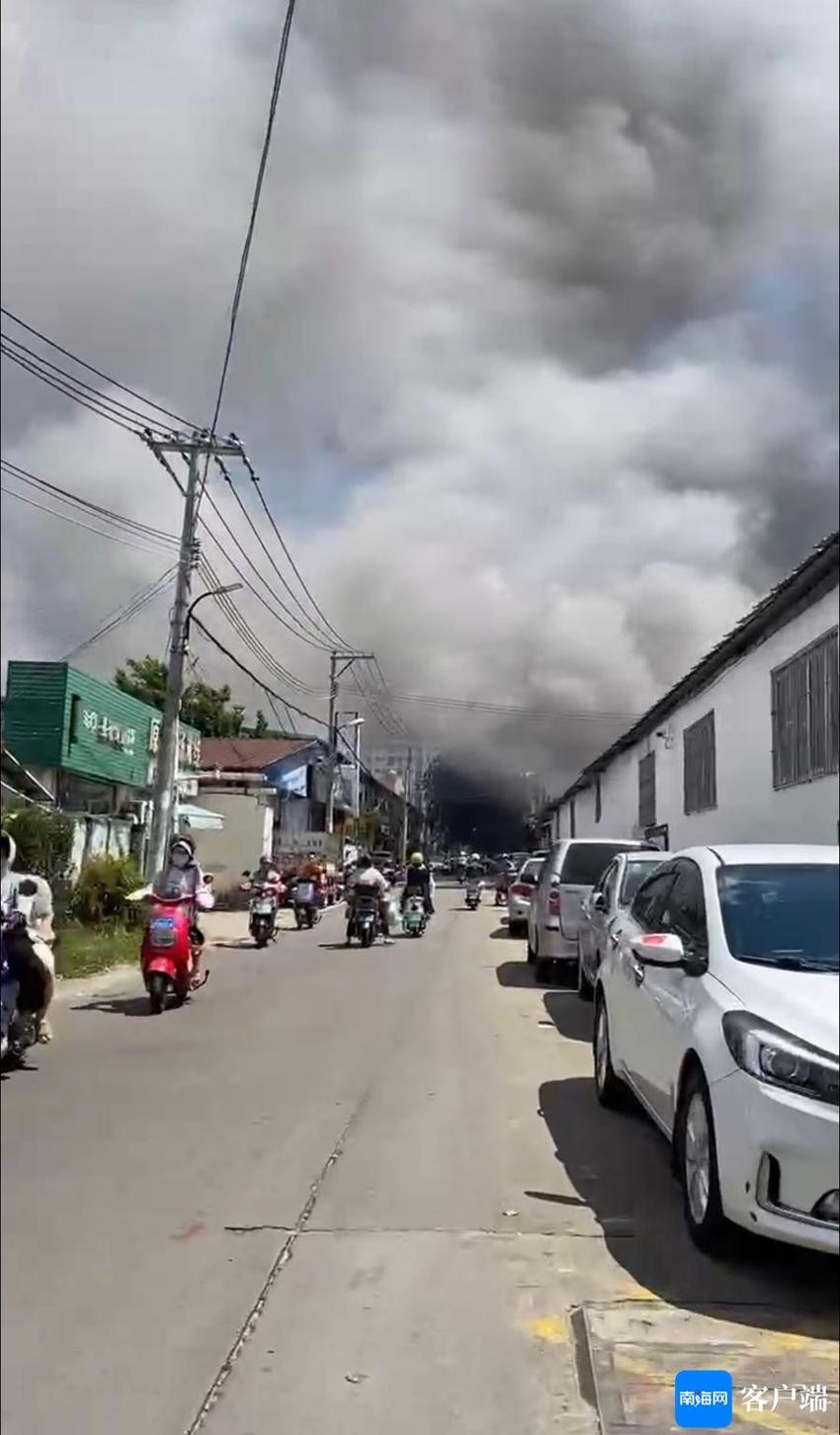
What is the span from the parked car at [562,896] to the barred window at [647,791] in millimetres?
7540

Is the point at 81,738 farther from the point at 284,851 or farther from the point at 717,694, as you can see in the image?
the point at 717,694

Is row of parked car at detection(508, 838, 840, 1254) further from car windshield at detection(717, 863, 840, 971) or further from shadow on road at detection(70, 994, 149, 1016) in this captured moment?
shadow on road at detection(70, 994, 149, 1016)

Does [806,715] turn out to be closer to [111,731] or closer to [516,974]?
[516,974]

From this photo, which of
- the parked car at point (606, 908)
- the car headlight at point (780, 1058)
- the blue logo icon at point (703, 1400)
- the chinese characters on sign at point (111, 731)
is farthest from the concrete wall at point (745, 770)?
the chinese characters on sign at point (111, 731)

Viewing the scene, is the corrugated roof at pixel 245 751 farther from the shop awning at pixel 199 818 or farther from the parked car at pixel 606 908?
the parked car at pixel 606 908

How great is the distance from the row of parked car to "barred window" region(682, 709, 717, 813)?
0.73 feet

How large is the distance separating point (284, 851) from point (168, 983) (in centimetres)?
1135

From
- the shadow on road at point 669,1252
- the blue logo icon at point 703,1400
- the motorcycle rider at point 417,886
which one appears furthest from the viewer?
the motorcycle rider at point 417,886

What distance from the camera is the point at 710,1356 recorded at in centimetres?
381

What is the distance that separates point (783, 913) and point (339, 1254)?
2217 millimetres

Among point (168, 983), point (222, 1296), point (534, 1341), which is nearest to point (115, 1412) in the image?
point (222, 1296)

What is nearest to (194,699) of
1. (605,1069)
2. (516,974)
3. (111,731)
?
(111,731)

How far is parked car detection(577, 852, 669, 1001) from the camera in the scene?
793cm

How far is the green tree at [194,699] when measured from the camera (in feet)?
67.4
